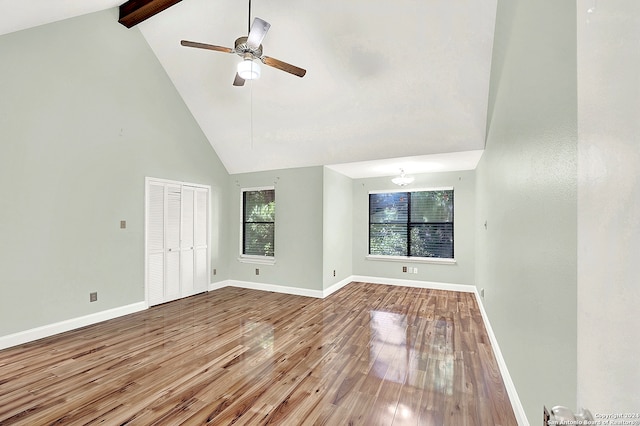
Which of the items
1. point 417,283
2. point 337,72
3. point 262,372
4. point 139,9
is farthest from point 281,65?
point 417,283

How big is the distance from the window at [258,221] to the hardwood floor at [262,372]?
6.15 feet

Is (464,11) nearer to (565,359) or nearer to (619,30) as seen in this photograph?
(619,30)

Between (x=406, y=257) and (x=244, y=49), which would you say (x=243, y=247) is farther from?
(x=244, y=49)

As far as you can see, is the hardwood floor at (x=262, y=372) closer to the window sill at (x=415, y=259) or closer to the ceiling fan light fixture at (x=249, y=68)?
the window sill at (x=415, y=259)

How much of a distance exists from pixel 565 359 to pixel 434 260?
15.5ft

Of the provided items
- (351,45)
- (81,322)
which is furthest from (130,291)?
(351,45)

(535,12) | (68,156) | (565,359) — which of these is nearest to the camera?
(565,359)

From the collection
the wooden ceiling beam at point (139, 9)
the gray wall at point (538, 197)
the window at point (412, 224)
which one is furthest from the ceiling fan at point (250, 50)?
the window at point (412, 224)

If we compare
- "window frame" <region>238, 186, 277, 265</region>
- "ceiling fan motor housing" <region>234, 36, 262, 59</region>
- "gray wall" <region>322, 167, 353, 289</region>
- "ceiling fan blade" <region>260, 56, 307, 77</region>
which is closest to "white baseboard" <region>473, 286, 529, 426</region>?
"gray wall" <region>322, 167, 353, 289</region>

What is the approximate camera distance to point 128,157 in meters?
4.24

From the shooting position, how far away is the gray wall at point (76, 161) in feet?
10.3

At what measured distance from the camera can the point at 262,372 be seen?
8.47 ft

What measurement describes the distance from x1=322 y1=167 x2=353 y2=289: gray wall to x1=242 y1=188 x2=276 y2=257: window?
1194 millimetres

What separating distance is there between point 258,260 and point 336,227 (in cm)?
178
